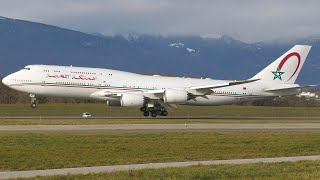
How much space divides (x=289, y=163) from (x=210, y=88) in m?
34.0

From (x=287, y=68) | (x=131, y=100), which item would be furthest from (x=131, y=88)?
(x=287, y=68)

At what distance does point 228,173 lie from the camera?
53.1ft

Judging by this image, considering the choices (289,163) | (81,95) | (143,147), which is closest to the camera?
(289,163)

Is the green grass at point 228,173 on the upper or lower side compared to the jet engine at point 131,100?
lower

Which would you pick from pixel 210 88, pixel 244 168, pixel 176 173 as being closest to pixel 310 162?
pixel 244 168

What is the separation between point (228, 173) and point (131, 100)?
3445 cm

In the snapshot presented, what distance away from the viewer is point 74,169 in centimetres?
1702

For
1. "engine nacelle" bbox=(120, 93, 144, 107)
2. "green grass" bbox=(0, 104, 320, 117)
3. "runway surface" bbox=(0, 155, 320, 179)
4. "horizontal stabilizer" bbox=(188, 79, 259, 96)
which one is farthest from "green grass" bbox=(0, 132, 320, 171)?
"green grass" bbox=(0, 104, 320, 117)

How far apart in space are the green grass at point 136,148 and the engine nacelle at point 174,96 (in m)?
19.7

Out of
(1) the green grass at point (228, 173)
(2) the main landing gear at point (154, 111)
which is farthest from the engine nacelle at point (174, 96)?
(1) the green grass at point (228, 173)

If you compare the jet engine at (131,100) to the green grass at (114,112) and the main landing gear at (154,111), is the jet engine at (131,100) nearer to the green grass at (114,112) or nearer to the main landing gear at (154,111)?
the main landing gear at (154,111)

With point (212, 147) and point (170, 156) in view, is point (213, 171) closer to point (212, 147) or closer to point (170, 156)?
point (170, 156)

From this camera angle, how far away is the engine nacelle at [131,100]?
5019cm

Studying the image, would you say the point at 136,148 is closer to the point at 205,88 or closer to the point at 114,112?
the point at 205,88
